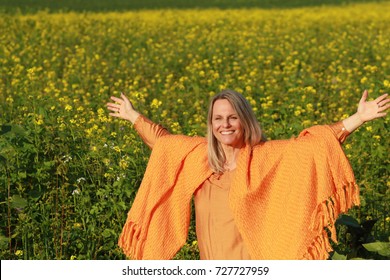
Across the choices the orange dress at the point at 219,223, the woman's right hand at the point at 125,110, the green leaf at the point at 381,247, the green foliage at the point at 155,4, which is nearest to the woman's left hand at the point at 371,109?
the orange dress at the point at 219,223

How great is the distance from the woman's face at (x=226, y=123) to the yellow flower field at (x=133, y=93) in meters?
1.35

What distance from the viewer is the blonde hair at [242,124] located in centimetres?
449

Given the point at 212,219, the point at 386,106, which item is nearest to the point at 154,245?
the point at 212,219

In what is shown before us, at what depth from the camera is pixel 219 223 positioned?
4.54m

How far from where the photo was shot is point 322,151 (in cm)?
452

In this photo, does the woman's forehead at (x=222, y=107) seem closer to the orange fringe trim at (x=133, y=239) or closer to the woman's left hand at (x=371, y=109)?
the woman's left hand at (x=371, y=109)

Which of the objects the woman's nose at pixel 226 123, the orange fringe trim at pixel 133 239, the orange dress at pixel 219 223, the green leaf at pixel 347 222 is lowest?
the green leaf at pixel 347 222

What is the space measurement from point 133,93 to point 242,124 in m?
6.39

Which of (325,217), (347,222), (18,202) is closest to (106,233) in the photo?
(18,202)

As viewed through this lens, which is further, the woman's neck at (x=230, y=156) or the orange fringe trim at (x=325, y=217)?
the woman's neck at (x=230, y=156)

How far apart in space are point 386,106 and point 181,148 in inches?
35.5

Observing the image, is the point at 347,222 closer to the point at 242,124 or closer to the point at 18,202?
the point at 242,124

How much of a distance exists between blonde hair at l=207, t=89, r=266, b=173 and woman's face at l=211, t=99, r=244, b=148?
0.02 meters

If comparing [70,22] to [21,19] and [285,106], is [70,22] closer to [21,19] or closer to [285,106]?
[21,19]
